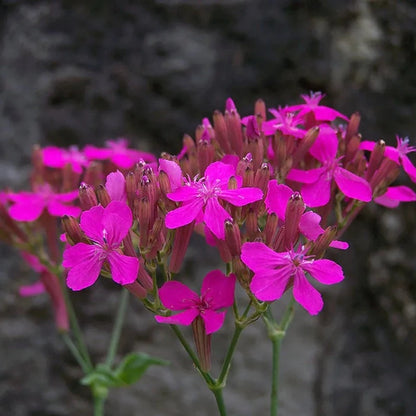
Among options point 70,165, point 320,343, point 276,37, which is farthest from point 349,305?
point 70,165

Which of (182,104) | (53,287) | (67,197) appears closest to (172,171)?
(67,197)

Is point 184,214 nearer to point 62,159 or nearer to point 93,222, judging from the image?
point 93,222

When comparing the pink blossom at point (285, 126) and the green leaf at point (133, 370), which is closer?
the pink blossom at point (285, 126)

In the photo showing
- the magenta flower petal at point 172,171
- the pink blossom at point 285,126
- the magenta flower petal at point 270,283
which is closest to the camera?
the magenta flower petal at point 270,283

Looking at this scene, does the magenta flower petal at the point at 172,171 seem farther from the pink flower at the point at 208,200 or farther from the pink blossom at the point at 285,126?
the pink blossom at the point at 285,126

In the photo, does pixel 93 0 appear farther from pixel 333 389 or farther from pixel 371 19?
pixel 333 389

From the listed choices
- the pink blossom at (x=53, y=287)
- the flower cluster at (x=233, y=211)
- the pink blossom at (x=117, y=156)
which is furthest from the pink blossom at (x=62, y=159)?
the flower cluster at (x=233, y=211)
